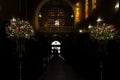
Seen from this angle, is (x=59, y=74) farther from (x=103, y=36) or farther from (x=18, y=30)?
(x=18, y=30)

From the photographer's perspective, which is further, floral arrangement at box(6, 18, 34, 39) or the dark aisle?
the dark aisle

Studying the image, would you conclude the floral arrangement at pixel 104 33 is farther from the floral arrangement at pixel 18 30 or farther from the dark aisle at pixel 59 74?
the floral arrangement at pixel 18 30

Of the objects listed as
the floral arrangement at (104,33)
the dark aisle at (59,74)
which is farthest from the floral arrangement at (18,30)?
the floral arrangement at (104,33)

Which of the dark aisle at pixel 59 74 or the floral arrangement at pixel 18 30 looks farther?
the dark aisle at pixel 59 74

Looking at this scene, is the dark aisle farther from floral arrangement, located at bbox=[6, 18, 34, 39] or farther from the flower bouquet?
floral arrangement, located at bbox=[6, 18, 34, 39]

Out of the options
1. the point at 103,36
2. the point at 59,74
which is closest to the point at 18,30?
the point at 103,36

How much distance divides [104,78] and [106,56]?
1669 millimetres

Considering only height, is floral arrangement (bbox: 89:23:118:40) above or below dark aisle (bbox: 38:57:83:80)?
above

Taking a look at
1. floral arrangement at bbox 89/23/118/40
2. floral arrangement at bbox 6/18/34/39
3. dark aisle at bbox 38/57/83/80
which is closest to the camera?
floral arrangement at bbox 6/18/34/39

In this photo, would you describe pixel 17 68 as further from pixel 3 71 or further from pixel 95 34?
pixel 95 34

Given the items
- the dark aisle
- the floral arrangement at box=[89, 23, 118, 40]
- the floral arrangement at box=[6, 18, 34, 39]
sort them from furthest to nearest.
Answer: the dark aisle → the floral arrangement at box=[89, 23, 118, 40] → the floral arrangement at box=[6, 18, 34, 39]

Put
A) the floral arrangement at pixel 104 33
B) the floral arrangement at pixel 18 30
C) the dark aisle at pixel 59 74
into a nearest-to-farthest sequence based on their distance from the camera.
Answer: the floral arrangement at pixel 18 30, the floral arrangement at pixel 104 33, the dark aisle at pixel 59 74

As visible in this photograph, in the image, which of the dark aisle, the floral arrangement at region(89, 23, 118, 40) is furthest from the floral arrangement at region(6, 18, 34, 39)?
the floral arrangement at region(89, 23, 118, 40)

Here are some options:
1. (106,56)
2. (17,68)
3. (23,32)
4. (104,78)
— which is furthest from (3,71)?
(106,56)
